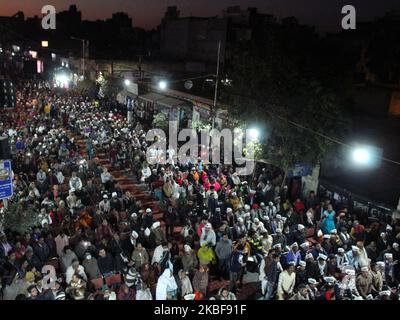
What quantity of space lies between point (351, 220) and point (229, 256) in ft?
15.6

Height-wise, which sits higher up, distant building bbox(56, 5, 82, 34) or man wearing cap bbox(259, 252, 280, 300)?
distant building bbox(56, 5, 82, 34)

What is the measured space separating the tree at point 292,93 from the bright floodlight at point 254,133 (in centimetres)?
37

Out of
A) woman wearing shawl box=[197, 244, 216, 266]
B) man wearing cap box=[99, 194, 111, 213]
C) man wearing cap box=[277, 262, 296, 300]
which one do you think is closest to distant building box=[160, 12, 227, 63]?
man wearing cap box=[99, 194, 111, 213]

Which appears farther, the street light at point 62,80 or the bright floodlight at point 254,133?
the street light at point 62,80

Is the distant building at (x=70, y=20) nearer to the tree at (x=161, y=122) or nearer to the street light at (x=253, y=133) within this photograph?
the tree at (x=161, y=122)

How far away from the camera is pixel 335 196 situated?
14867mm

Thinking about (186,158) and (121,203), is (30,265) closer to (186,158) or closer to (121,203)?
(121,203)

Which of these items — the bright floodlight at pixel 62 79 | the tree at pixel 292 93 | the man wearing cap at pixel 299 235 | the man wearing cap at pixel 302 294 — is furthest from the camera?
the bright floodlight at pixel 62 79

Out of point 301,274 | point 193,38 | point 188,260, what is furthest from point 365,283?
point 193,38

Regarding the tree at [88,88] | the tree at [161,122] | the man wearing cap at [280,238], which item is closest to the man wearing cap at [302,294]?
the man wearing cap at [280,238]

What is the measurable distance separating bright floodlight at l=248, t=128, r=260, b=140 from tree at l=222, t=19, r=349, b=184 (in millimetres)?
368

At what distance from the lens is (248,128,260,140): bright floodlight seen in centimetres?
1494

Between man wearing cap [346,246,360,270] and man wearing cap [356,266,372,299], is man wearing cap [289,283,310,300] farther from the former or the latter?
man wearing cap [346,246,360,270]

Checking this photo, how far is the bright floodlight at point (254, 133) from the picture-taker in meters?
14.9
